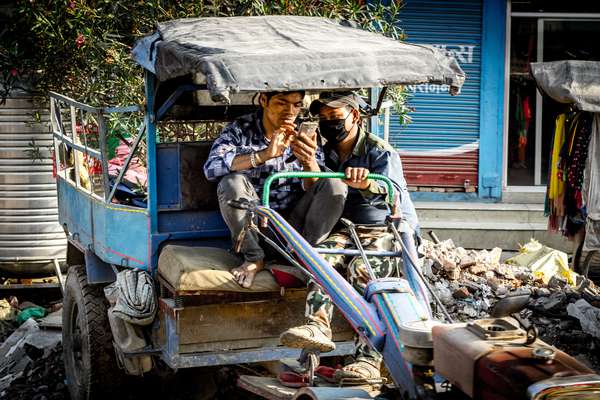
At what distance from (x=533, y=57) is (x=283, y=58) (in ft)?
26.2

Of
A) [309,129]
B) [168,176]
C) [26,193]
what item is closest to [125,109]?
[168,176]

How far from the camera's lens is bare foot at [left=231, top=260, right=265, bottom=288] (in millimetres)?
5234

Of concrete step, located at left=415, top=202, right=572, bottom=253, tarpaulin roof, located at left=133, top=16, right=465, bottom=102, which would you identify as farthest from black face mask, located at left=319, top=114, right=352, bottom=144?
concrete step, located at left=415, top=202, right=572, bottom=253

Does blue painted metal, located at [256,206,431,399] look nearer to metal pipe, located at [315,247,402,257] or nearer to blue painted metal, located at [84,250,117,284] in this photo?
metal pipe, located at [315,247,402,257]

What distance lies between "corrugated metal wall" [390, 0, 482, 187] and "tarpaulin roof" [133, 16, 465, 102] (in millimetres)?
6302

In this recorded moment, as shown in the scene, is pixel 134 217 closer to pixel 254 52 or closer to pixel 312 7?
pixel 254 52

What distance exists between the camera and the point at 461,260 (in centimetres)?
876

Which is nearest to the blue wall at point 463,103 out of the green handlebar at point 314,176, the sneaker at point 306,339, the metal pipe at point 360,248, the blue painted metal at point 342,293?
the green handlebar at point 314,176

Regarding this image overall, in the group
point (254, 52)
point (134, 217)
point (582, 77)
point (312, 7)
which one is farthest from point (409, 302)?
point (582, 77)

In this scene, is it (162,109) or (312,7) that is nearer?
(162,109)

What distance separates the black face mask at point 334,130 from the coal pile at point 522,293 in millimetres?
1956

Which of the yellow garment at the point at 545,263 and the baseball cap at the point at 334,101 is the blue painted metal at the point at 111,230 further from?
the yellow garment at the point at 545,263

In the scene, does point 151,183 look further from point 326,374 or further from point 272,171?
point 326,374

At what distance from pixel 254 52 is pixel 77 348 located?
271cm
